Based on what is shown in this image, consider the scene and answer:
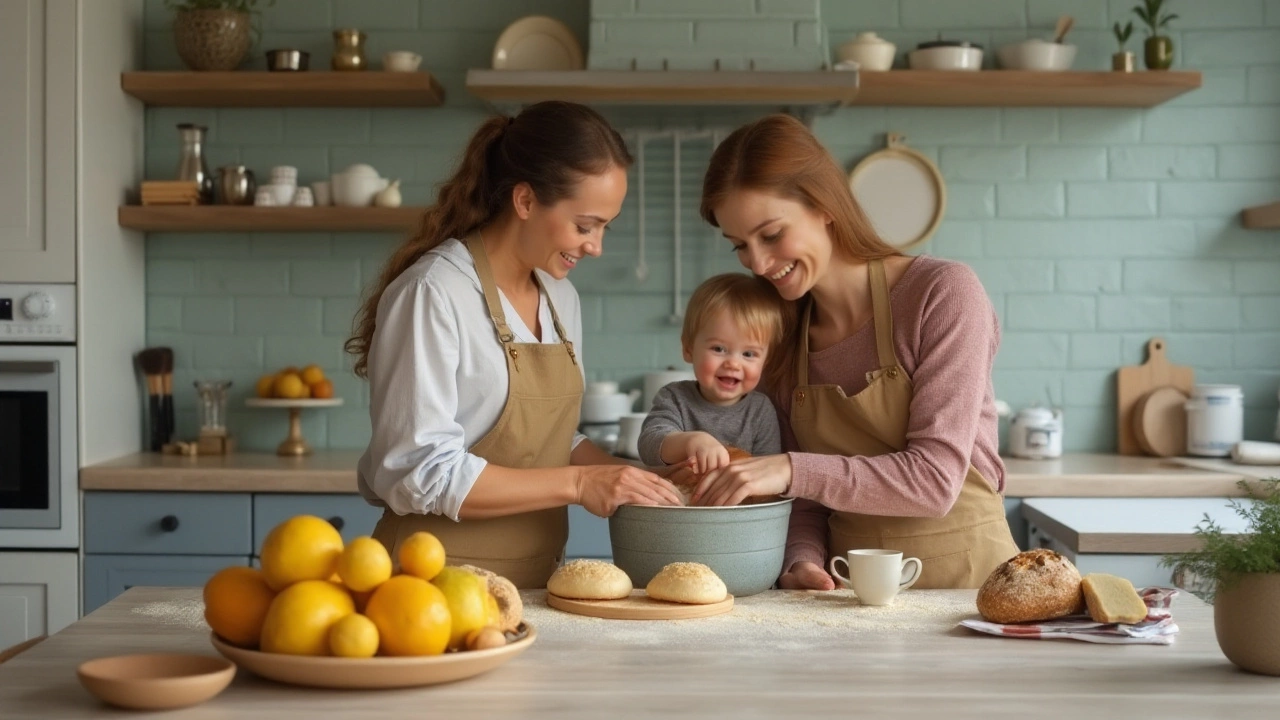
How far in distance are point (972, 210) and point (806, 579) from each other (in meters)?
2.29

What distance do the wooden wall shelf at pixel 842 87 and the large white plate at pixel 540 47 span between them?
24 centimetres

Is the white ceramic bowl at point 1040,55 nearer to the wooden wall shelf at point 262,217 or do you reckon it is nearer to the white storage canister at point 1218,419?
the white storage canister at point 1218,419

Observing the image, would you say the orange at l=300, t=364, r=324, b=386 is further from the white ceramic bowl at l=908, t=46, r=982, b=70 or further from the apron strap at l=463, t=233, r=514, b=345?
the white ceramic bowl at l=908, t=46, r=982, b=70

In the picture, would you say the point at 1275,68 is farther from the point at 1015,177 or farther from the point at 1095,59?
the point at 1015,177

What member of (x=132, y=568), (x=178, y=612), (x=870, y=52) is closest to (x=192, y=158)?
(x=132, y=568)

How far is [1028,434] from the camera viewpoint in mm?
3812

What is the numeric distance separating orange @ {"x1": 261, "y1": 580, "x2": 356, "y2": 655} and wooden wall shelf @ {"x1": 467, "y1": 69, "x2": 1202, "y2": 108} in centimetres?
237

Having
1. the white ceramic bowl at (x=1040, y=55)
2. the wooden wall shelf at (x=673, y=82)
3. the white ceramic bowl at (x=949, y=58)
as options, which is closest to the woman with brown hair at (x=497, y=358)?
the wooden wall shelf at (x=673, y=82)

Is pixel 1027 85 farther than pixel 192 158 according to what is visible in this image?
No

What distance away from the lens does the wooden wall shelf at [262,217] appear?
3838 millimetres

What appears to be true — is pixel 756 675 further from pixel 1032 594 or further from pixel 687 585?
pixel 1032 594

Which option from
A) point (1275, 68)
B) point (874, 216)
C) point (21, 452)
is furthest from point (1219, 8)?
point (21, 452)

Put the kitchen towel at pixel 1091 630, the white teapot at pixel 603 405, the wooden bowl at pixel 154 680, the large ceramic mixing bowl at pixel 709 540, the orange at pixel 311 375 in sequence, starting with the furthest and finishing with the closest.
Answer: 1. the orange at pixel 311 375
2. the white teapot at pixel 603 405
3. the large ceramic mixing bowl at pixel 709 540
4. the kitchen towel at pixel 1091 630
5. the wooden bowl at pixel 154 680

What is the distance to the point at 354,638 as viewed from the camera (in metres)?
1.35
